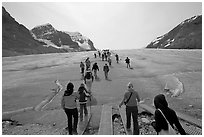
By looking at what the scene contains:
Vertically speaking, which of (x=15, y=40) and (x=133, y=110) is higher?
(x=15, y=40)

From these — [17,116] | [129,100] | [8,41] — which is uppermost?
[8,41]

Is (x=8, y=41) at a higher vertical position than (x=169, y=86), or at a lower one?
higher

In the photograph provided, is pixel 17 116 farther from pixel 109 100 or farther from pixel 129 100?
pixel 129 100

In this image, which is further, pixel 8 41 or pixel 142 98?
pixel 8 41

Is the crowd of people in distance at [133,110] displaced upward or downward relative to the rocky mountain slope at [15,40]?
downward

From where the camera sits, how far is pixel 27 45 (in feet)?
543

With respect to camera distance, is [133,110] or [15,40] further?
[15,40]

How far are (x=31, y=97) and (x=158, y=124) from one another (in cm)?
1124

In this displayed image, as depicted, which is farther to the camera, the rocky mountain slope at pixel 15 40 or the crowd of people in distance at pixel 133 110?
the rocky mountain slope at pixel 15 40

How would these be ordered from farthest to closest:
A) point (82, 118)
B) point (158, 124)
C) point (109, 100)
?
point (109, 100)
point (82, 118)
point (158, 124)


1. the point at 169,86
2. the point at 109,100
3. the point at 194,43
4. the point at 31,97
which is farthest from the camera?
the point at 194,43

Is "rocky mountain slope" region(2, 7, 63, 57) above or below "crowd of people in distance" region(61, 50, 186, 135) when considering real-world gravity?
above

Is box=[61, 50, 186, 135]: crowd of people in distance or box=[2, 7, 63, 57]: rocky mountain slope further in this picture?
box=[2, 7, 63, 57]: rocky mountain slope

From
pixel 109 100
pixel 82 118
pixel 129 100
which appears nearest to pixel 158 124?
pixel 129 100
